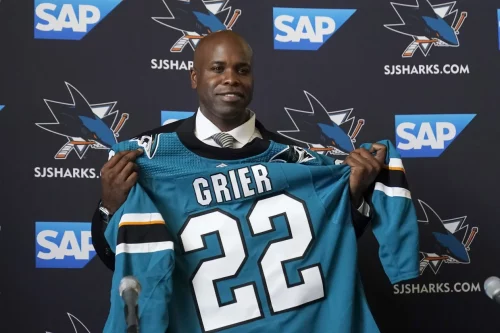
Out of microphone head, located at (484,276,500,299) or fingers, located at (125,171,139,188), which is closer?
microphone head, located at (484,276,500,299)

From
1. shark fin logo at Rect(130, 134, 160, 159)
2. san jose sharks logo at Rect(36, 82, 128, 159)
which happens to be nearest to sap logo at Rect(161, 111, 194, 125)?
san jose sharks logo at Rect(36, 82, 128, 159)

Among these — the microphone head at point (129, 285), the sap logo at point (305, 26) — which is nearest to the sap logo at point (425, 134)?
the sap logo at point (305, 26)

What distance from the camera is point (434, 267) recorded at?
222cm

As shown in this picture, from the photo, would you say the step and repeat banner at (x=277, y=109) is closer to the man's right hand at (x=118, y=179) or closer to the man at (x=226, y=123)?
the man at (x=226, y=123)

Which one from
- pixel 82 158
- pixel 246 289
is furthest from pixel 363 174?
pixel 82 158

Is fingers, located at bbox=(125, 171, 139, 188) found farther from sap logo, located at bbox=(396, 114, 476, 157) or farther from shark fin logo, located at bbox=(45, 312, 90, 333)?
sap logo, located at bbox=(396, 114, 476, 157)

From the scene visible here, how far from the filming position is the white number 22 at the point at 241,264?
4.78 ft

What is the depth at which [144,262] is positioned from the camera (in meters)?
1.38

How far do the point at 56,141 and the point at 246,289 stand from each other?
96 cm

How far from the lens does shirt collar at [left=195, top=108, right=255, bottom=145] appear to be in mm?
1613

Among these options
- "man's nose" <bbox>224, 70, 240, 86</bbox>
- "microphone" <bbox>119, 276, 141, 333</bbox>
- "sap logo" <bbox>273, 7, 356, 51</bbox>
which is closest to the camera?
"microphone" <bbox>119, 276, 141, 333</bbox>

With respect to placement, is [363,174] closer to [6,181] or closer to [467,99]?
[467,99]

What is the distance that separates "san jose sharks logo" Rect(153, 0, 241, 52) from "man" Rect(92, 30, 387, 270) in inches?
19.9

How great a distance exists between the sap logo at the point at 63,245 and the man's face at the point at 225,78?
2.38 feet
